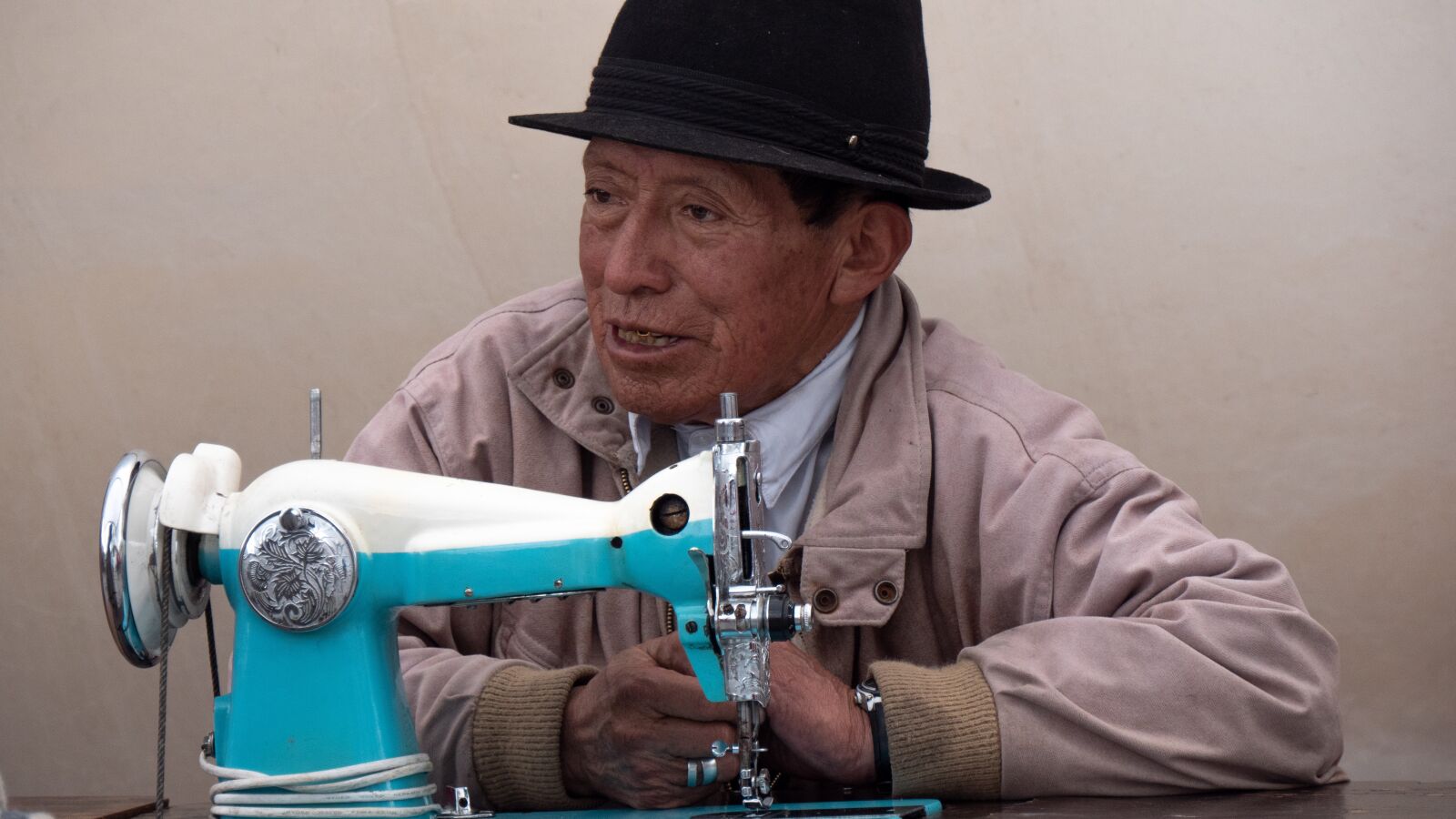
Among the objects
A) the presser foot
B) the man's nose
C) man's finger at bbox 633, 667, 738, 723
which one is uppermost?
the man's nose

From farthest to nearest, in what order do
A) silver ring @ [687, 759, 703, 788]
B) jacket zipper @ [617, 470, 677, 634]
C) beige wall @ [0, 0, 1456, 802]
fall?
beige wall @ [0, 0, 1456, 802] → jacket zipper @ [617, 470, 677, 634] → silver ring @ [687, 759, 703, 788]

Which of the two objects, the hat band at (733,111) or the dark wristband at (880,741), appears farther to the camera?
the hat band at (733,111)

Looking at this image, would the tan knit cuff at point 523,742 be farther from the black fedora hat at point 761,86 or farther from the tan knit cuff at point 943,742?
the black fedora hat at point 761,86

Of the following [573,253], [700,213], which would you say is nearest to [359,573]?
[700,213]

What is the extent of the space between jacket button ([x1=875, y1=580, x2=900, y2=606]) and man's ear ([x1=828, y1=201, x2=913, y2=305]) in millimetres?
413

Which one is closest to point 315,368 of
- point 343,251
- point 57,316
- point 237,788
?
point 343,251

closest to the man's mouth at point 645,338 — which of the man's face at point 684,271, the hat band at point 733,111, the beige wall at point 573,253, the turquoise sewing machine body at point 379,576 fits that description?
the man's face at point 684,271

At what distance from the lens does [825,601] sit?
225cm

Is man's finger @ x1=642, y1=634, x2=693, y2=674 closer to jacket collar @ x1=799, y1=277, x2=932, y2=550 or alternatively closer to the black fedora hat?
jacket collar @ x1=799, y1=277, x2=932, y2=550

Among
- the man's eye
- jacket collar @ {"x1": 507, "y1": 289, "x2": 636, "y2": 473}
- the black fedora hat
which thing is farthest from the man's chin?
the black fedora hat

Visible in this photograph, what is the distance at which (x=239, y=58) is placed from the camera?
3152mm

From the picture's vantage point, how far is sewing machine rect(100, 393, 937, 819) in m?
1.73

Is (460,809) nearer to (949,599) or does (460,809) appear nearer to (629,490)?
(629,490)

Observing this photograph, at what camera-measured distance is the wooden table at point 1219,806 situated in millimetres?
1812
